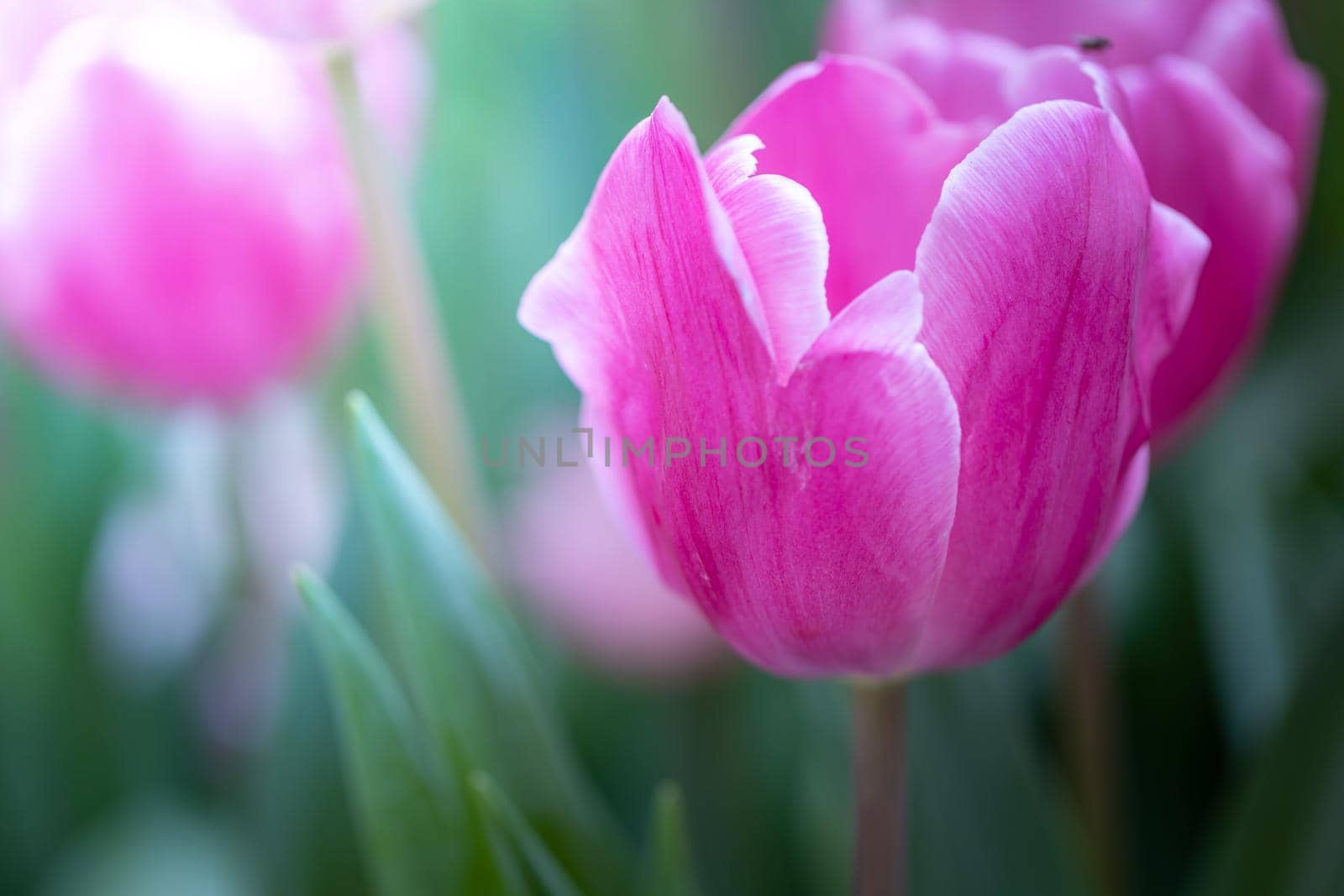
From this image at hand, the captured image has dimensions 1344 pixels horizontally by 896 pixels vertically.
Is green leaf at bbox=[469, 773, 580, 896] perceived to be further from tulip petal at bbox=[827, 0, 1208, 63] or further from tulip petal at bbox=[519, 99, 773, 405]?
tulip petal at bbox=[827, 0, 1208, 63]

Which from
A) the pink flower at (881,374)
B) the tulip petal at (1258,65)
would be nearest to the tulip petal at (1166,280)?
the pink flower at (881,374)

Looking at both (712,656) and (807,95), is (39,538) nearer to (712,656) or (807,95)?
(712,656)

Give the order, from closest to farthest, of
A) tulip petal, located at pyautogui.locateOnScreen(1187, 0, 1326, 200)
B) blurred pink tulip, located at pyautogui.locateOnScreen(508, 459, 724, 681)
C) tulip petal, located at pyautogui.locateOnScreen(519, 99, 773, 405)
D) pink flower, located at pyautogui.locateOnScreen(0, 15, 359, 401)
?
tulip petal, located at pyautogui.locateOnScreen(519, 99, 773, 405) < tulip petal, located at pyautogui.locateOnScreen(1187, 0, 1326, 200) < pink flower, located at pyautogui.locateOnScreen(0, 15, 359, 401) < blurred pink tulip, located at pyautogui.locateOnScreen(508, 459, 724, 681)

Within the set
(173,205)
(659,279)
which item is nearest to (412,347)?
(173,205)

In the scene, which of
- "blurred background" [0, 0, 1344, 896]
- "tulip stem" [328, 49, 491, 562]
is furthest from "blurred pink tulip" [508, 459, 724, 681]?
"tulip stem" [328, 49, 491, 562]

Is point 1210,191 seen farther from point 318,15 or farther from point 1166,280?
point 318,15

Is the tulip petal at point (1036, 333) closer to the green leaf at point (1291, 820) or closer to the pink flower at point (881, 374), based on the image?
the pink flower at point (881, 374)
